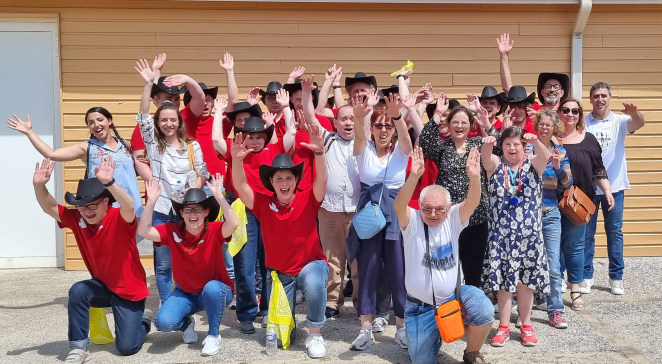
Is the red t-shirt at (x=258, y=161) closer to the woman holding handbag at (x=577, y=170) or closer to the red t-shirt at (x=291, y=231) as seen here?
the red t-shirt at (x=291, y=231)

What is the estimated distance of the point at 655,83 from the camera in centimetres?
815

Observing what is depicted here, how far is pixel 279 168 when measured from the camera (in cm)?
505

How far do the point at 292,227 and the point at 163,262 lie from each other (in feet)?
4.05

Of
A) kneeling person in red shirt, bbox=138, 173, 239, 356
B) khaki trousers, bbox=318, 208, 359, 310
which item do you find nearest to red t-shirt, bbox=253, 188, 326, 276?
kneeling person in red shirt, bbox=138, 173, 239, 356

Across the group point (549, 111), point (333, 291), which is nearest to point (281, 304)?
point (333, 291)

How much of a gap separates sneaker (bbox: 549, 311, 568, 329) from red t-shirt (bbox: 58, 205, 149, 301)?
3272 mm

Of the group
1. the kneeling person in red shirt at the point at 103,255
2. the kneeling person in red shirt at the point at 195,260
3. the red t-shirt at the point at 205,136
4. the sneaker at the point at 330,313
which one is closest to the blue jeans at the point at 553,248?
the sneaker at the point at 330,313

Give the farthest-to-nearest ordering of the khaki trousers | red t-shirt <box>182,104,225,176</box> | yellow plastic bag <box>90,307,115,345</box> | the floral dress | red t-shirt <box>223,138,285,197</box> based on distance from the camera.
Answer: red t-shirt <box>182,104,225,176</box>, the khaki trousers, red t-shirt <box>223,138,285,197</box>, yellow plastic bag <box>90,307,115,345</box>, the floral dress

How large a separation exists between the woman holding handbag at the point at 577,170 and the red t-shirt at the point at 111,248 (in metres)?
3.63

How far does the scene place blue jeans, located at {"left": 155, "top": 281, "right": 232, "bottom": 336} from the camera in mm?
5086

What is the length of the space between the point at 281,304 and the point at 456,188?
1.61 meters

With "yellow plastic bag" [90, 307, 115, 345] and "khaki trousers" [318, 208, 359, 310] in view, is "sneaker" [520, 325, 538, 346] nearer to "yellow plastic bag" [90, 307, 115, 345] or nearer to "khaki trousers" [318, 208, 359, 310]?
"khaki trousers" [318, 208, 359, 310]

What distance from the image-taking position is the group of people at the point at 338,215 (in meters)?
4.81

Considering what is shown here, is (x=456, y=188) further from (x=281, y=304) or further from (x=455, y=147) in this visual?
(x=281, y=304)
